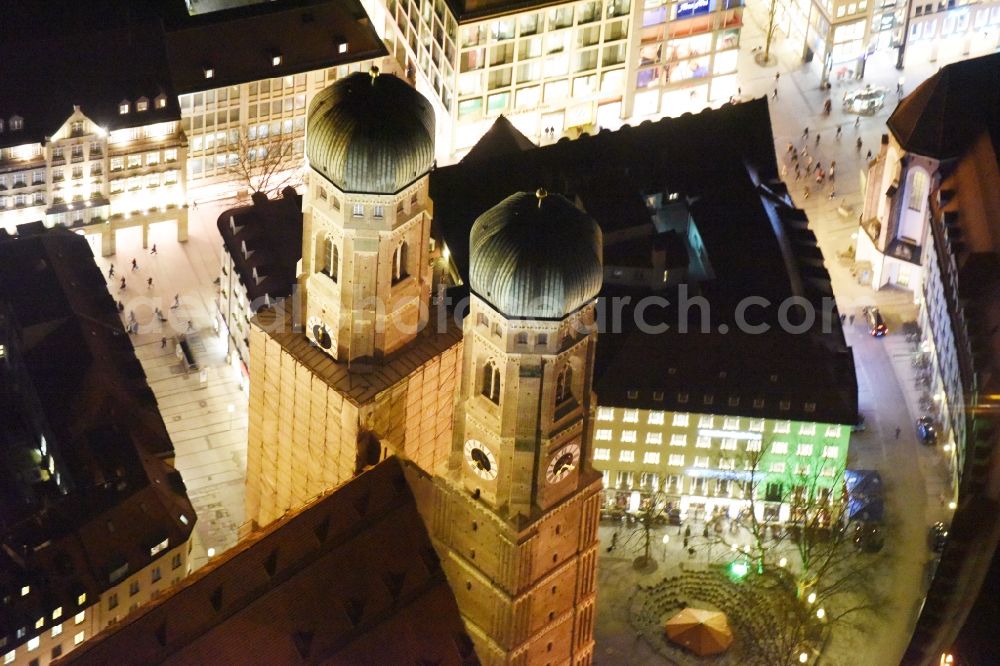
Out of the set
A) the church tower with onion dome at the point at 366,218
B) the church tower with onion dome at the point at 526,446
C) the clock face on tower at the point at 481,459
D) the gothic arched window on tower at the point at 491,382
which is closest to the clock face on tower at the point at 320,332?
the church tower with onion dome at the point at 366,218

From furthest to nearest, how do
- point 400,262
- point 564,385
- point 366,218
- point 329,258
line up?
point 400,262
point 329,258
point 366,218
point 564,385

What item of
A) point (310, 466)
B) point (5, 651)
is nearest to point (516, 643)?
point (310, 466)

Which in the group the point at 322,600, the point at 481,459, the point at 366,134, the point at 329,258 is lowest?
the point at 322,600

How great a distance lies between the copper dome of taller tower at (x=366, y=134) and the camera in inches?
7032

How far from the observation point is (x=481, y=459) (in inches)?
7018

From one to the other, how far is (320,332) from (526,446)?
719 inches

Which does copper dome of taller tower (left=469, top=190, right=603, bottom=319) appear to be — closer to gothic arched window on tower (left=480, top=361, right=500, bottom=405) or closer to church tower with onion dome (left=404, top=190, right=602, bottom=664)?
church tower with onion dome (left=404, top=190, right=602, bottom=664)

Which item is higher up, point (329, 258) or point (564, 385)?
point (329, 258)

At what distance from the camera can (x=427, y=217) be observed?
18500 cm

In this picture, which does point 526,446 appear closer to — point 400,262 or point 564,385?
point 564,385

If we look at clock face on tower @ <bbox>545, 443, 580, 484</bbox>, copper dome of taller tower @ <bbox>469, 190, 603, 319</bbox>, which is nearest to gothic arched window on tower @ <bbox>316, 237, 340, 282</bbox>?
copper dome of taller tower @ <bbox>469, 190, 603, 319</bbox>

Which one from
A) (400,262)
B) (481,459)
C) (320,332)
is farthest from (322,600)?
(400,262)

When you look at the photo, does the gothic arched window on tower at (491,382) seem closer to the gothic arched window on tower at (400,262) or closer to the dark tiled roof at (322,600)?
the dark tiled roof at (322,600)

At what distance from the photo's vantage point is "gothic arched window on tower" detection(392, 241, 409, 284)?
605 feet
